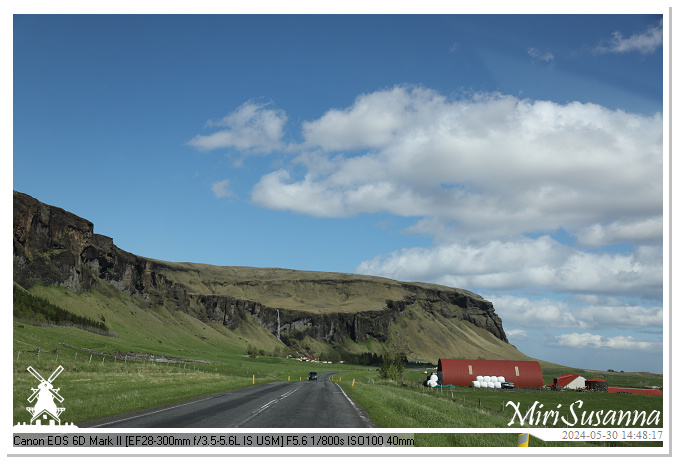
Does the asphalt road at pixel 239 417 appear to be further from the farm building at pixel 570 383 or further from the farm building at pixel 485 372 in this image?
the farm building at pixel 570 383

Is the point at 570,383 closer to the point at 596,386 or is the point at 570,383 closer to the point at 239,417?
the point at 596,386

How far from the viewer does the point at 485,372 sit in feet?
339

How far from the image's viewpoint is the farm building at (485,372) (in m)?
102

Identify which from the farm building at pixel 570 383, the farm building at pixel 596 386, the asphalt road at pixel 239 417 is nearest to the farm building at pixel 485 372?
the farm building at pixel 570 383

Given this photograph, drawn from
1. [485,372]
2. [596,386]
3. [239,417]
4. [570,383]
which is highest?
[239,417]

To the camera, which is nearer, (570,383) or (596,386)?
(596,386)
